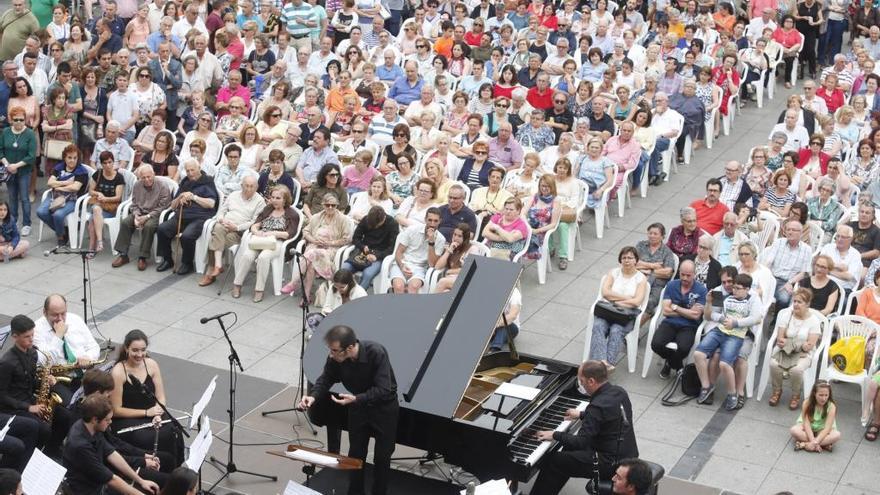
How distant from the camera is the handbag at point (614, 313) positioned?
12359 millimetres

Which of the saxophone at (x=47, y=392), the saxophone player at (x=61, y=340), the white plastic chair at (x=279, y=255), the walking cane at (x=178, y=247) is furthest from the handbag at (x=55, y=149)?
the saxophone at (x=47, y=392)

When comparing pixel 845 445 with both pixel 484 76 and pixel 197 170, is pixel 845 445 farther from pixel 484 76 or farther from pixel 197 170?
pixel 484 76

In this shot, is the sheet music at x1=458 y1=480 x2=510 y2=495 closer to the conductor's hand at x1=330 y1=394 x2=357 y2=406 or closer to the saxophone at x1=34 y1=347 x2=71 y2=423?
the conductor's hand at x1=330 y1=394 x2=357 y2=406

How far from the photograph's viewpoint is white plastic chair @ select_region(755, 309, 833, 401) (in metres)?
11.8

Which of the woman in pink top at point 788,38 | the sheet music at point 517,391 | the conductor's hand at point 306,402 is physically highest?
the woman in pink top at point 788,38

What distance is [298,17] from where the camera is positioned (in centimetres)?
1969

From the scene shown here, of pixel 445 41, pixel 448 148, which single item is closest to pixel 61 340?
pixel 448 148

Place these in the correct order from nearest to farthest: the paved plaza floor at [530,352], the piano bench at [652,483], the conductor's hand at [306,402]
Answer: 1. the piano bench at [652,483]
2. the conductor's hand at [306,402]
3. the paved plaza floor at [530,352]

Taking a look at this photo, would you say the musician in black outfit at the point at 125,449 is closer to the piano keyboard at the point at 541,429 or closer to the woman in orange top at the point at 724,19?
the piano keyboard at the point at 541,429

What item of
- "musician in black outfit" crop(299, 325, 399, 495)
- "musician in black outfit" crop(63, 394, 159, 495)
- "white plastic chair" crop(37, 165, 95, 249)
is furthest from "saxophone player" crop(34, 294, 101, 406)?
"white plastic chair" crop(37, 165, 95, 249)

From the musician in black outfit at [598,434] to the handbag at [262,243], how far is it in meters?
5.14

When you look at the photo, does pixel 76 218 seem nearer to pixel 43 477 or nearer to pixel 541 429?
pixel 43 477

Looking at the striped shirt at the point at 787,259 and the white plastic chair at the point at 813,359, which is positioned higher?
the striped shirt at the point at 787,259

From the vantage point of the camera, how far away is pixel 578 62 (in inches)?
741
